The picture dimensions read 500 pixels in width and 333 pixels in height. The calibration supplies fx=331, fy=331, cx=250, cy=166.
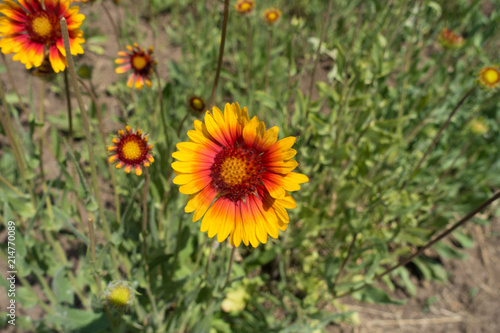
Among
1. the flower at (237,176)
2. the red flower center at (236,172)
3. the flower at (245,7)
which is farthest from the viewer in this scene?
the flower at (245,7)

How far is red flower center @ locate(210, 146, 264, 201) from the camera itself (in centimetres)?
114

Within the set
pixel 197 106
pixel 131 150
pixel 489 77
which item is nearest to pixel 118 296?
pixel 131 150

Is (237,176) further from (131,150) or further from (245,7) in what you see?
(245,7)

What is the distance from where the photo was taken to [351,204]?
2246 millimetres

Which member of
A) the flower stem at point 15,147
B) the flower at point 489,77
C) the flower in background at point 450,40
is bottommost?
the flower stem at point 15,147

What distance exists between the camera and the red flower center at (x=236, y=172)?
1143 millimetres

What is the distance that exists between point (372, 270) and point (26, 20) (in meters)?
1.73

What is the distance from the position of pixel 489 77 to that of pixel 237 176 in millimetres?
1593

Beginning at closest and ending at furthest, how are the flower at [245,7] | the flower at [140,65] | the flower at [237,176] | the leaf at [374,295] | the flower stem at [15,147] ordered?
1. the flower at [237,176]
2. the flower stem at [15,147]
3. the flower at [140,65]
4. the leaf at [374,295]
5. the flower at [245,7]

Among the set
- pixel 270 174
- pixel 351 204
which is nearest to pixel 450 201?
pixel 351 204

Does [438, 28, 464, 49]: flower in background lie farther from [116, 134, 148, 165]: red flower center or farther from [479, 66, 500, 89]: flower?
[116, 134, 148, 165]: red flower center

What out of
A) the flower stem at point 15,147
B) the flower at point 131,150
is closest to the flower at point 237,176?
the flower at point 131,150

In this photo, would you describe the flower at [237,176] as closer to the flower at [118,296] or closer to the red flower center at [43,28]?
the flower at [118,296]

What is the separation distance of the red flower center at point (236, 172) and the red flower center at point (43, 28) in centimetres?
73
